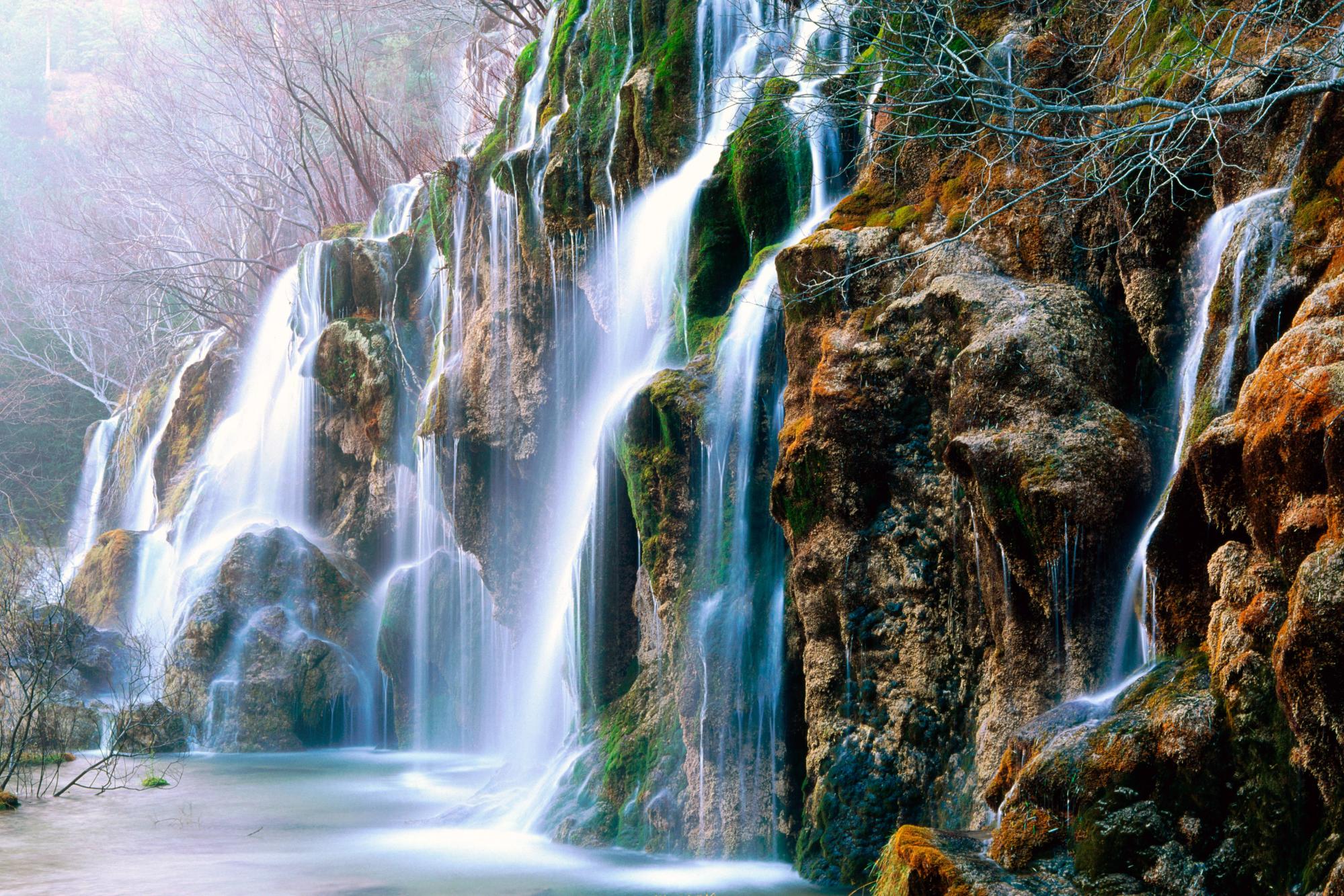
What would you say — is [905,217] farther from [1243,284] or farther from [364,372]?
[364,372]

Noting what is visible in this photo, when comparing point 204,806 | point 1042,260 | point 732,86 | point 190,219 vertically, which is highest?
point 190,219

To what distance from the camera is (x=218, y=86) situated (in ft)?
119

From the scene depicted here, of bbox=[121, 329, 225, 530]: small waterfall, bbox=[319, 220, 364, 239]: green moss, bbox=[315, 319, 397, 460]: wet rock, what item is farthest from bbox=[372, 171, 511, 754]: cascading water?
bbox=[121, 329, 225, 530]: small waterfall

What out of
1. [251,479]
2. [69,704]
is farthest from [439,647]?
[251,479]

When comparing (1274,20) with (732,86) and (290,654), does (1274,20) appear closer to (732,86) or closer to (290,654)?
(732,86)

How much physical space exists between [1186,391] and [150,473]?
25.1 metres

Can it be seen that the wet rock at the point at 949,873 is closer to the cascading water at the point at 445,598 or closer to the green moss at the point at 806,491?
the green moss at the point at 806,491

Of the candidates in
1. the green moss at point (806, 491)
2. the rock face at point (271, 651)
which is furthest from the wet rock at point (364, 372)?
the green moss at point (806, 491)

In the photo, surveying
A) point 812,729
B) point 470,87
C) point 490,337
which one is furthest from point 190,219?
point 812,729

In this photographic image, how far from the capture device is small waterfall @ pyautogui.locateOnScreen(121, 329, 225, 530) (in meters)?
26.7

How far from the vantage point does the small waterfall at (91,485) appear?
30406 mm

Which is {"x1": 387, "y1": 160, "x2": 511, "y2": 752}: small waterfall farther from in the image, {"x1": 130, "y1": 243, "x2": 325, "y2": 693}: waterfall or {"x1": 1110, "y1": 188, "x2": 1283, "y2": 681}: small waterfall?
{"x1": 1110, "y1": 188, "x2": 1283, "y2": 681}: small waterfall

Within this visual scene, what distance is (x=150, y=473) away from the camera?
27.2m

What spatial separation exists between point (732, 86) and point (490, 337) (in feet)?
16.6
